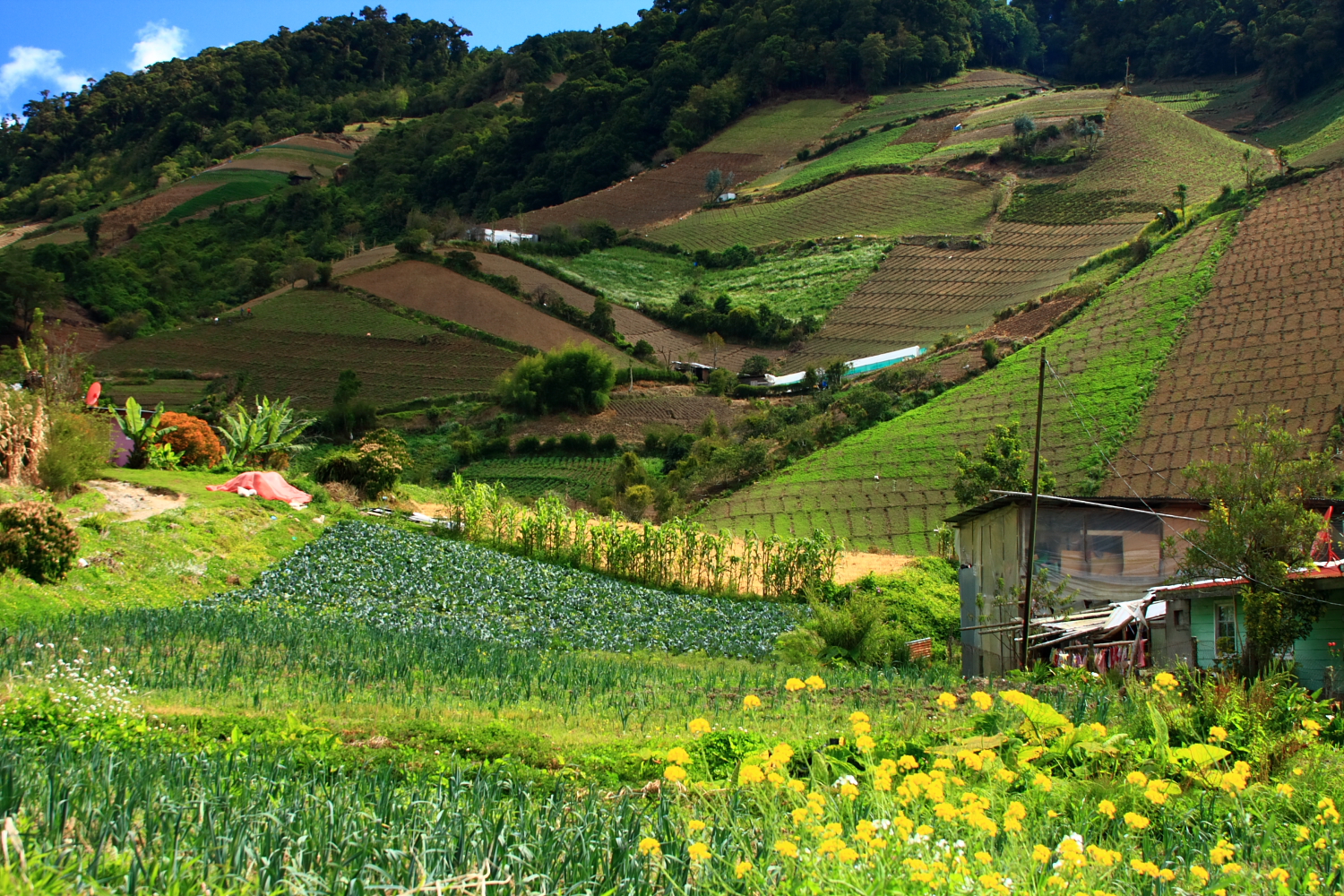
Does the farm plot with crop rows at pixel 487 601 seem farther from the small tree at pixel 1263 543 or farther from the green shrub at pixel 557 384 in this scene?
the green shrub at pixel 557 384

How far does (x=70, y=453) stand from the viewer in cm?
2177

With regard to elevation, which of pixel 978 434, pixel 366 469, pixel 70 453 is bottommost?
pixel 366 469

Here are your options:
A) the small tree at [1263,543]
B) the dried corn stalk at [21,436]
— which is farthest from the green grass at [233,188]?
the small tree at [1263,543]

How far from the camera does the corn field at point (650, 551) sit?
28141 mm

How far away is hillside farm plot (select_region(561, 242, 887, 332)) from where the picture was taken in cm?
7969

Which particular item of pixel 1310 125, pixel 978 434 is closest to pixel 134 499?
pixel 978 434

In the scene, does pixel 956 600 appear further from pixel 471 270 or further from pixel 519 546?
pixel 471 270

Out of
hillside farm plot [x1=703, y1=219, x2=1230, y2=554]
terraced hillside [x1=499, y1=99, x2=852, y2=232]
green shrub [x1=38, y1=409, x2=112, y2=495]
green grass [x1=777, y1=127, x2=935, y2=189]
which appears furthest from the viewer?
terraced hillside [x1=499, y1=99, x2=852, y2=232]

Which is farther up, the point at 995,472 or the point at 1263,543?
the point at 995,472

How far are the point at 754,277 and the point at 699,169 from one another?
116 feet

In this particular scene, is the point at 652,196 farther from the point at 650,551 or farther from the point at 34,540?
the point at 34,540

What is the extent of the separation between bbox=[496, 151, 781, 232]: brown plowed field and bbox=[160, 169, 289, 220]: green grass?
30106mm

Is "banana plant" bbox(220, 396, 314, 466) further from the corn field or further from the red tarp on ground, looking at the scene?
the corn field

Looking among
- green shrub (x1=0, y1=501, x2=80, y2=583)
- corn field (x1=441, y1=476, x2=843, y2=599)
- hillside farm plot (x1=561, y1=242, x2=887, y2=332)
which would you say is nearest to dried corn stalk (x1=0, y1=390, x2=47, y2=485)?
green shrub (x1=0, y1=501, x2=80, y2=583)
